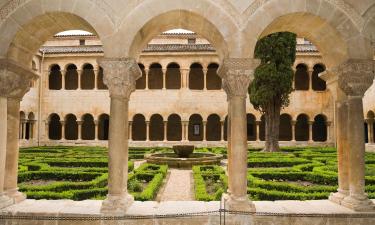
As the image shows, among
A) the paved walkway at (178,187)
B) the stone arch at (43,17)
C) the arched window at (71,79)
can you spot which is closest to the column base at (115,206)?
the stone arch at (43,17)

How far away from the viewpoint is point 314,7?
5.93 meters

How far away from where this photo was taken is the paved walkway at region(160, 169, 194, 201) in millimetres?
9688

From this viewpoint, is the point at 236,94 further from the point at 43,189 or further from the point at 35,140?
the point at 35,140

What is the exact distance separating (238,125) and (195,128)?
24.9 metres

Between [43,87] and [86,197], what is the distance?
74.8ft

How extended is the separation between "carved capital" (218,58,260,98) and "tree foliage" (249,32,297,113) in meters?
15.2

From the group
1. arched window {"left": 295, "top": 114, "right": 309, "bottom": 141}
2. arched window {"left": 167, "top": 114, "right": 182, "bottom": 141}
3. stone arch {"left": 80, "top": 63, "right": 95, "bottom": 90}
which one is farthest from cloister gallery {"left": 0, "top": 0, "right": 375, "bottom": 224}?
arched window {"left": 295, "top": 114, "right": 309, "bottom": 141}

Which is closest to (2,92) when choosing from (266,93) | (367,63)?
(367,63)

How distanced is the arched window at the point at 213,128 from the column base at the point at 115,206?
25287 mm

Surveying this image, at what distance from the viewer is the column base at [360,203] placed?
19.1 ft

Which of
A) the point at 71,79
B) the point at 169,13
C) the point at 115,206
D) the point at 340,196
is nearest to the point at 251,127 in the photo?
the point at 71,79

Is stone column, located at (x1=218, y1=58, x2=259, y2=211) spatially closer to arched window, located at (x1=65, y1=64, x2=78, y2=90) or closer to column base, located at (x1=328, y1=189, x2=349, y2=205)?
column base, located at (x1=328, y1=189, x2=349, y2=205)

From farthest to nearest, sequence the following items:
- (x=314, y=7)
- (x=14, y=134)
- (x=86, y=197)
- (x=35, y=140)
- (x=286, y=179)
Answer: (x=35, y=140), (x=286, y=179), (x=86, y=197), (x=14, y=134), (x=314, y=7)

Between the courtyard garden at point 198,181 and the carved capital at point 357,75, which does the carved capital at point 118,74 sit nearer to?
the courtyard garden at point 198,181
